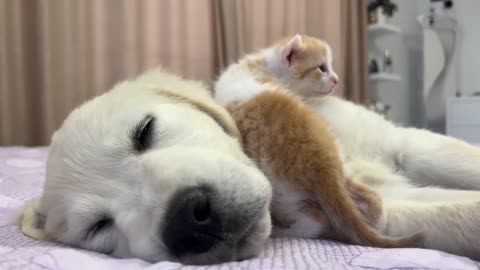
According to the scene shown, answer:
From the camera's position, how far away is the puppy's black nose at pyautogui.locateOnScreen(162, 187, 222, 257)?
28.6 inches

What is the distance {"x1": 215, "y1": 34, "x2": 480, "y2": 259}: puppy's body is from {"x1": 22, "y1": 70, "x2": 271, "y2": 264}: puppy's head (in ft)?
0.45

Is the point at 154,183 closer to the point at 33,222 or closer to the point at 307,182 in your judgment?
the point at 307,182

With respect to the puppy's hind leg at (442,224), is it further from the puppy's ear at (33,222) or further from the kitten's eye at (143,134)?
the puppy's ear at (33,222)

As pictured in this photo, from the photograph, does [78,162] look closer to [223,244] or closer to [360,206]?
[223,244]

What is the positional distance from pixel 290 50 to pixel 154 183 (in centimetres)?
84

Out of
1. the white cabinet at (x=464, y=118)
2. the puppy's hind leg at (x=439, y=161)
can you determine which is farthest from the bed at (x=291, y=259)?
the white cabinet at (x=464, y=118)

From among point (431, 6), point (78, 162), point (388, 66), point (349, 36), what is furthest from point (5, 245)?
point (431, 6)

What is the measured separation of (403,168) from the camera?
1.17 meters

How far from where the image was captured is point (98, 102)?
102 centimetres

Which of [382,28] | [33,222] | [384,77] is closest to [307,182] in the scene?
[33,222]

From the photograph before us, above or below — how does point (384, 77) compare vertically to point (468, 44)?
below

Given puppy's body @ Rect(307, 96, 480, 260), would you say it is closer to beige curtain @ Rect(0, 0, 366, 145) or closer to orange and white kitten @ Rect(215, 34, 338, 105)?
orange and white kitten @ Rect(215, 34, 338, 105)

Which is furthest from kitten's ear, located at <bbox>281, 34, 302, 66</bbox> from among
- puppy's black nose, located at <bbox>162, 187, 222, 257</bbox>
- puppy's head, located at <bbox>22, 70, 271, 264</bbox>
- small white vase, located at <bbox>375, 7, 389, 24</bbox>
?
small white vase, located at <bbox>375, 7, 389, 24</bbox>

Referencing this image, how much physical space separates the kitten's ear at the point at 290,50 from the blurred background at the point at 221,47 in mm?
1091
